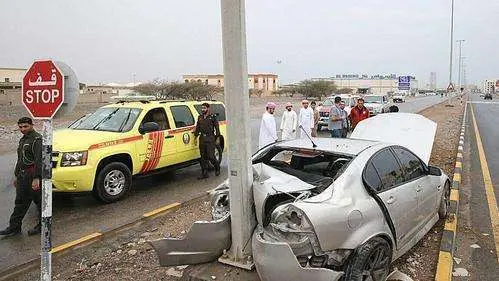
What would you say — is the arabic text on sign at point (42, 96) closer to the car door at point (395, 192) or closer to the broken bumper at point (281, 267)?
the broken bumper at point (281, 267)

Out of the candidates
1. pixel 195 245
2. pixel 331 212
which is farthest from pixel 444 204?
pixel 195 245

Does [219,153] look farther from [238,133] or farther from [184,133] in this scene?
[238,133]

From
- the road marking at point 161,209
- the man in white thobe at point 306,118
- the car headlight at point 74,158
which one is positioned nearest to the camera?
the road marking at point 161,209

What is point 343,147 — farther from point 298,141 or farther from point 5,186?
point 5,186

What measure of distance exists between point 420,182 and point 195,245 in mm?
2761

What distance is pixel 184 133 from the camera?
898 centimetres

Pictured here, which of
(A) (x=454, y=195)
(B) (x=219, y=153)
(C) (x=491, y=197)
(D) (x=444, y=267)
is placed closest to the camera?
(D) (x=444, y=267)

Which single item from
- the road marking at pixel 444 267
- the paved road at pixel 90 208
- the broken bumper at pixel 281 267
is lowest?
the road marking at pixel 444 267

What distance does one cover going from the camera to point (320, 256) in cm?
353

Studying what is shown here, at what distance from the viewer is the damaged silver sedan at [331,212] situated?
11.4 ft

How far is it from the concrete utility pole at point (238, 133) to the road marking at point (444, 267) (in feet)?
6.48

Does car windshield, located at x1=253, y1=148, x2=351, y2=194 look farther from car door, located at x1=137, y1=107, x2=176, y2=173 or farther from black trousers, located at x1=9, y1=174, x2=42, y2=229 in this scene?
car door, located at x1=137, y1=107, x2=176, y2=173

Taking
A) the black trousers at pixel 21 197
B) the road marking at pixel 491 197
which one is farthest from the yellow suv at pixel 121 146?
the road marking at pixel 491 197

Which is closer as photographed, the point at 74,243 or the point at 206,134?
the point at 74,243
